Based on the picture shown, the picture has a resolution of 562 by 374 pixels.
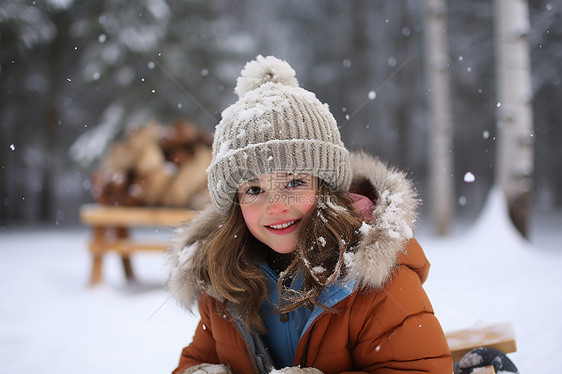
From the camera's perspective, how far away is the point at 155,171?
4160 mm

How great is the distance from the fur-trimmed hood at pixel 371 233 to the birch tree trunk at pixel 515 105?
10.8 ft

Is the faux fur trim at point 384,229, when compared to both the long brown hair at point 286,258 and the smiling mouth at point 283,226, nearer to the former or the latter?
the long brown hair at point 286,258

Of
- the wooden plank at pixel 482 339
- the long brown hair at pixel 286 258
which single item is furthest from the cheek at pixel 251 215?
the wooden plank at pixel 482 339

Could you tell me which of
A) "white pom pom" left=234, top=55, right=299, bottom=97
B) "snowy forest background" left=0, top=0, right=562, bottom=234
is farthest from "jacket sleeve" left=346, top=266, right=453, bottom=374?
"snowy forest background" left=0, top=0, right=562, bottom=234

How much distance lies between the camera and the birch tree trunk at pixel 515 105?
4.07m

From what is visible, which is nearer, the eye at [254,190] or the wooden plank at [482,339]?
the eye at [254,190]

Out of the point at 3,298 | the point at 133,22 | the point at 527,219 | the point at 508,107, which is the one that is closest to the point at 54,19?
the point at 133,22

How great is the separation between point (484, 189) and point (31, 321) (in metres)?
15.7

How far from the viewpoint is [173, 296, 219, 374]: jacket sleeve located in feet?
5.08

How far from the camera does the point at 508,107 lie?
13.9 feet

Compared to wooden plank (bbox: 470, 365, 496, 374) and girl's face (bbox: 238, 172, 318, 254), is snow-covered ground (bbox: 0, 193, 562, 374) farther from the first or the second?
girl's face (bbox: 238, 172, 318, 254)

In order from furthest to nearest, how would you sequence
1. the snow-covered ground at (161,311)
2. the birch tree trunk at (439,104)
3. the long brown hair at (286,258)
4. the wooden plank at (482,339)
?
the birch tree trunk at (439,104) < the snow-covered ground at (161,311) < the wooden plank at (482,339) < the long brown hair at (286,258)

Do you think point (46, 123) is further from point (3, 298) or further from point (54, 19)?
point (3, 298)

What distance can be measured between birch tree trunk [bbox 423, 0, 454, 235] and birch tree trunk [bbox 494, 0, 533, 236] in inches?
49.1
